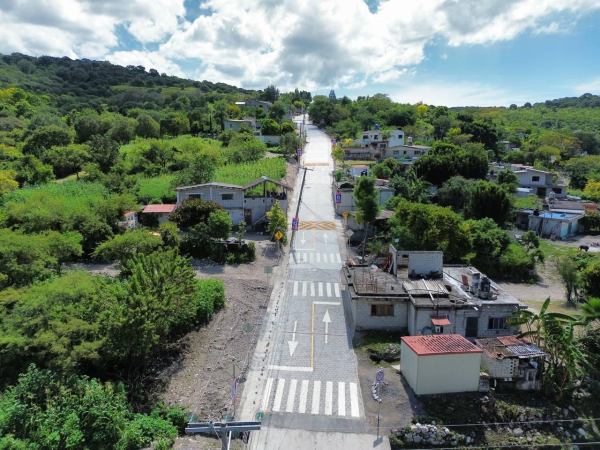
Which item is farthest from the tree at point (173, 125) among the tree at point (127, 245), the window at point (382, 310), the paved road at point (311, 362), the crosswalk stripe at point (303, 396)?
the crosswalk stripe at point (303, 396)

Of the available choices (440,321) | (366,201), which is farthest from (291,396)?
(366,201)

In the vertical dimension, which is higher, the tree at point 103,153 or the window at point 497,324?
the tree at point 103,153

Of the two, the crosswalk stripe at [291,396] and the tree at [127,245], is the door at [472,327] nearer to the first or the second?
the crosswalk stripe at [291,396]

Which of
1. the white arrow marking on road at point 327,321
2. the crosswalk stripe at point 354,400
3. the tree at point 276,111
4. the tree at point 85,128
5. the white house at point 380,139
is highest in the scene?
the tree at point 276,111

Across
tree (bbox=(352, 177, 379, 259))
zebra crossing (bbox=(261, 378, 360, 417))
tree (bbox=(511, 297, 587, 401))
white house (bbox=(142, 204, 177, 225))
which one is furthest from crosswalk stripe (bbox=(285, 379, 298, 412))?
white house (bbox=(142, 204, 177, 225))

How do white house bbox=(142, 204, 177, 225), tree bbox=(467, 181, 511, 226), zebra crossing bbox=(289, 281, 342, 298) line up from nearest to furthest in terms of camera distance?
zebra crossing bbox=(289, 281, 342, 298), white house bbox=(142, 204, 177, 225), tree bbox=(467, 181, 511, 226)

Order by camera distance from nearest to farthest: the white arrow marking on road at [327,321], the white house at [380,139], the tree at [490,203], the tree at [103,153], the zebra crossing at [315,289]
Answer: the white arrow marking on road at [327,321], the zebra crossing at [315,289], the tree at [490,203], the tree at [103,153], the white house at [380,139]

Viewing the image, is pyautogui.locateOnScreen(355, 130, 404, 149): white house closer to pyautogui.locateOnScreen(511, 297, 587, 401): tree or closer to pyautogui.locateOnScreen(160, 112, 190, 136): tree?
pyautogui.locateOnScreen(160, 112, 190, 136): tree
